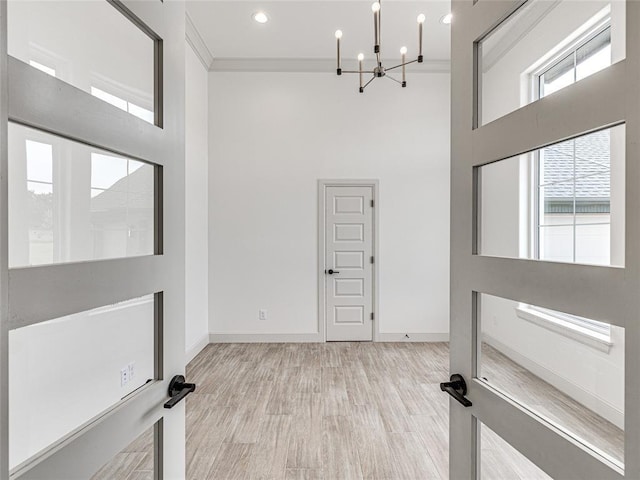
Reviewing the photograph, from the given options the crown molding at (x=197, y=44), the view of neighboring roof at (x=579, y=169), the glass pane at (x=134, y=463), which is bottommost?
the glass pane at (x=134, y=463)

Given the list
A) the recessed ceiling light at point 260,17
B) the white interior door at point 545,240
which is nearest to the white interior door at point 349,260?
the recessed ceiling light at point 260,17

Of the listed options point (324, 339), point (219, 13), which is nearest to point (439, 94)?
point (219, 13)

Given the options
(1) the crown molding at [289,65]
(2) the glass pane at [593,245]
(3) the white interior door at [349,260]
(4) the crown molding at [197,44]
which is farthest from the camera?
(3) the white interior door at [349,260]

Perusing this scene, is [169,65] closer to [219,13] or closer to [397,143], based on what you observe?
[219,13]

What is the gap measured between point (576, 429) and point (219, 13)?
14.4 ft

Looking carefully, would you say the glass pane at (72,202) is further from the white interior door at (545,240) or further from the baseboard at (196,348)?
the baseboard at (196,348)

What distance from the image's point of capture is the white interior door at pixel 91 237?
573 mm

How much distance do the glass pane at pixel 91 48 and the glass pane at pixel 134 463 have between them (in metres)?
0.85

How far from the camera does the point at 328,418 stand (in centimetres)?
266

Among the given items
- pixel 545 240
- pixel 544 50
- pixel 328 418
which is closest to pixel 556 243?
pixel 545 240

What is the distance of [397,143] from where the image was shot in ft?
15.5

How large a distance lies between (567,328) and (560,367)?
0.31 feet

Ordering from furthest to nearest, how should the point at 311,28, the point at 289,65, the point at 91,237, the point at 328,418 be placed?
the point at 289,65 → the point at 311,28 → the point at 328,418 → the point at 91,237

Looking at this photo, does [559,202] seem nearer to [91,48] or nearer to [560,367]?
[560,367]
